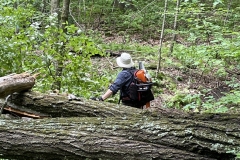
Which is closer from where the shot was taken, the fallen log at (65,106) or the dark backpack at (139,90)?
the fallen log at (65,106)

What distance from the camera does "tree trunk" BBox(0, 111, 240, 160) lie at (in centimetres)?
353

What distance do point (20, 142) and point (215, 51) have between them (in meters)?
4.62

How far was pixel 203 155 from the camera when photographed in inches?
141

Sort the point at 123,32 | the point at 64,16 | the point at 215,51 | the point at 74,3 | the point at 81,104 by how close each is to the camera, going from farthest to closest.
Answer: the point at 74,3, the point at 123,32, the point at 64,16, the point at 215,51, the point at 81,104

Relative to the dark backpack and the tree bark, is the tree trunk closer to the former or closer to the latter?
the tree bark

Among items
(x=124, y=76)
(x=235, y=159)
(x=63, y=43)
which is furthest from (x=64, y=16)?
(x=235, y=159)

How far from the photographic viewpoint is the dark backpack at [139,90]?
17.4 feet

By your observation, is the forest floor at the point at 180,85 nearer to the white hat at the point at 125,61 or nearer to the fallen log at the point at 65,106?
the white hat at the point at 125,61

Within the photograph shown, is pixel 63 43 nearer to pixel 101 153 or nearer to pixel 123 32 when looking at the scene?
pixel 101 153

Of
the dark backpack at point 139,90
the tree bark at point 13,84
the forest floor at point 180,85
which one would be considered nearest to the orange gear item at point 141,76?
the dark backpack at point 139,90

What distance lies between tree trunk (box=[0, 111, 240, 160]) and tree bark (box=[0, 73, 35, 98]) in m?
1.06

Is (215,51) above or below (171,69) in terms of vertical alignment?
above

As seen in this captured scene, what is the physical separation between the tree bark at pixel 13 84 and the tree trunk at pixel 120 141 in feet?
3.47

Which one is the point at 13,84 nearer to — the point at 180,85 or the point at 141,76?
the point at 141,76
